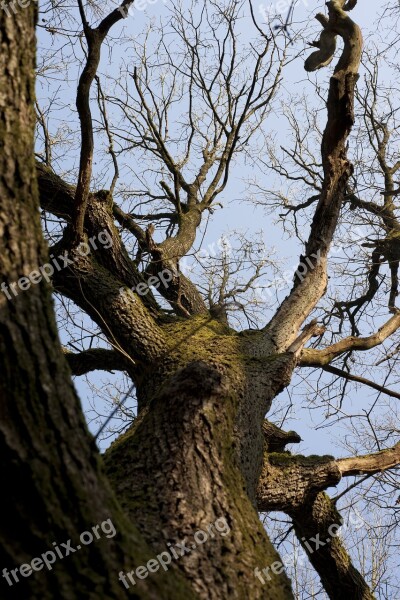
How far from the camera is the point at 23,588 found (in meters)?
1.51

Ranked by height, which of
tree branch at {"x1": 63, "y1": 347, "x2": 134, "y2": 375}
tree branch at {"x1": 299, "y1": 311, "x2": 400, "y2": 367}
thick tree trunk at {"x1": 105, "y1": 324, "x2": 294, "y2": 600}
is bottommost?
thick tree trunk at {"x1": 105, "y1": 324, "x2": 294, "y2": 600}

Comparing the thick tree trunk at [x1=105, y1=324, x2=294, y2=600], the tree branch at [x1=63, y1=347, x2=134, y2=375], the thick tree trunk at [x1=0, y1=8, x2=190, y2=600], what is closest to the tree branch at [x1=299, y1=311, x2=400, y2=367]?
the thick tree trunk at [x1=105, y1=324, x2=294, y2=600]

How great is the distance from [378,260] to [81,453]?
16.8 feet

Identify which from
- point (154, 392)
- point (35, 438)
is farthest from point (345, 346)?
point (35, 438)

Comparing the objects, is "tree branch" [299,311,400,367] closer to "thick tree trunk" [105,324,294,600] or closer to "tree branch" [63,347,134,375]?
"thick tree trunk" [105,324,294,600]

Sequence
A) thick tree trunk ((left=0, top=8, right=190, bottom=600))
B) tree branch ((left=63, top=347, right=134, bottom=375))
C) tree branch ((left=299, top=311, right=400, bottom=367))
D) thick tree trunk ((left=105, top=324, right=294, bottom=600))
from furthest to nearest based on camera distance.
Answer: tree branch ((left=63, top=347, right=134, bottom=375)) < tree branch ((left=299, top=311, right=400, bottom=367)) < thick tree trunk ((left=105, top=324, right=294, bottom=600)) < thick tree trunk ((left=0, top=8, right=190, bottom=600))

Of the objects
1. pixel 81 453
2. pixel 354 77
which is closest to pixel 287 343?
pixel 354 77

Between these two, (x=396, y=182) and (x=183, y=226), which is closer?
(x=183, y=226)

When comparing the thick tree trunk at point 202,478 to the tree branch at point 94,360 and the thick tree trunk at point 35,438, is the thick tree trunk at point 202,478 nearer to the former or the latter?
the thick tree trunk at point 35,438

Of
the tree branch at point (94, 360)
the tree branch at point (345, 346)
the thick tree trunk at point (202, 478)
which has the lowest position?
the thick tree trunk at point (202, 478)

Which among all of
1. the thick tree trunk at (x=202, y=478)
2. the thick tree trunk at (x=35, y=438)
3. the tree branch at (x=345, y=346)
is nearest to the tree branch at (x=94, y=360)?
the thick tree trunk at (x=202, y=478)

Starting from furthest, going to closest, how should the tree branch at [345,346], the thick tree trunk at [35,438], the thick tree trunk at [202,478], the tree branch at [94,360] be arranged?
1. the tree branch at [94,360]
2. the tree branch at [345,346]
3. the thick tree trunk at [202,478]
4. the thick tree trunk at [35,438]

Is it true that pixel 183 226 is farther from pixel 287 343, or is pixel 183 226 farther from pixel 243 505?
pixel 243 505

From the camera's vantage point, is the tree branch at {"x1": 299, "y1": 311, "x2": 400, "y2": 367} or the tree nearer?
the tree
